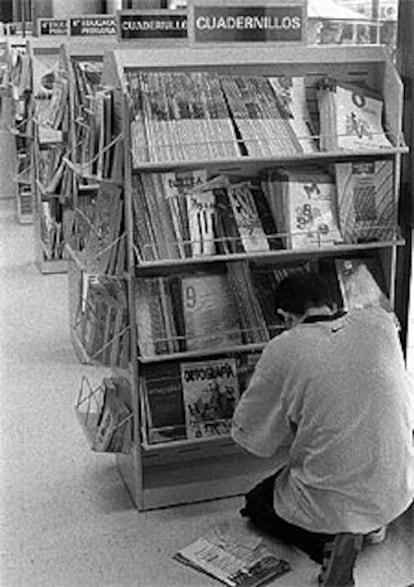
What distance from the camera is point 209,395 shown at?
372 centimetres

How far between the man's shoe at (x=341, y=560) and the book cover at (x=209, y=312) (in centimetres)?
91

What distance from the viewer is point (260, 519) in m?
3.46

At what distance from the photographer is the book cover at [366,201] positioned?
12.3ft

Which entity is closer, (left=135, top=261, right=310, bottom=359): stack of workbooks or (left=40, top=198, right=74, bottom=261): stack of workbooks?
(left=135, top=261, right=310, bottom=359): stack of workbooks

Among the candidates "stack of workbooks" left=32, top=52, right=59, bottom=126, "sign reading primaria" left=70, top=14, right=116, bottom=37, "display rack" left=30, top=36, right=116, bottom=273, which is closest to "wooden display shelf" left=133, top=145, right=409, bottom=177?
"display rack" left=30, top=36, right=116, bottom=273

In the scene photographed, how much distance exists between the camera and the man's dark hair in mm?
3139

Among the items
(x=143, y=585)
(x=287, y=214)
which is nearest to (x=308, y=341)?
(x=287, y=214)

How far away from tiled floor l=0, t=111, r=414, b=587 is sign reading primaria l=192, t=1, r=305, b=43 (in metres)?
1.87

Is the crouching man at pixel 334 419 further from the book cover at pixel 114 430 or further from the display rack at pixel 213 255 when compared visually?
the book cover at pixel 114 430

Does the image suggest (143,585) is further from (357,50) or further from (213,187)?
(357,50)

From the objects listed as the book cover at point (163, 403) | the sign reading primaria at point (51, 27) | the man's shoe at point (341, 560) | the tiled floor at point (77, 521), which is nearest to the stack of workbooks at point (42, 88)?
the sign reading primaria at point (51, 27)

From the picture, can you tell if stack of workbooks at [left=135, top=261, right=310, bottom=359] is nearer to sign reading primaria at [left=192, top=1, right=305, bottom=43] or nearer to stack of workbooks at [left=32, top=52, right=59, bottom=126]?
sign reading primaria at [left=192, top=1, right=305, bottom=43]

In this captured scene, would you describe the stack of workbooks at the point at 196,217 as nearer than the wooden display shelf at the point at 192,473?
Yes

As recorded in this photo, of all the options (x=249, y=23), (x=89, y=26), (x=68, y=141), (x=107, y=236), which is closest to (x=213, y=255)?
(x=107, y=236)
